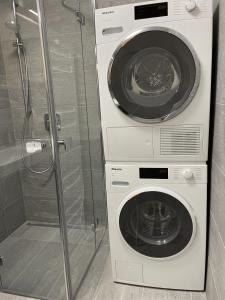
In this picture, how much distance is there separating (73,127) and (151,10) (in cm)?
91

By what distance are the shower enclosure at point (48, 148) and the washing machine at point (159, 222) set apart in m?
0.33

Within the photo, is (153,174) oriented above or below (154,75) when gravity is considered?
below

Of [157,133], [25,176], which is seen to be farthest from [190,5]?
[25,176]

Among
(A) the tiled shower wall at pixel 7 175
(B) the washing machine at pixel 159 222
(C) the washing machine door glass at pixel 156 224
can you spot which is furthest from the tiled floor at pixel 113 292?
(A) the tiled shower wall at pixel 7 175

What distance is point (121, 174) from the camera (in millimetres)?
1589

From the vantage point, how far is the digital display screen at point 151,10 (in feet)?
4.46

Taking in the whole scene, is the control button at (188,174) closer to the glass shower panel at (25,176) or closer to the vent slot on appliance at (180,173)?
the vent slot on appliance at (180,173)

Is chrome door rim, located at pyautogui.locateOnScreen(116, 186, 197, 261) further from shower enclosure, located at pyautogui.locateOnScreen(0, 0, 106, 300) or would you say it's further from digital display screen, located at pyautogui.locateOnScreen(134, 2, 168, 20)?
digital display screen, located at pyautogui.locateOnScreen(134, 2, 168, 20)

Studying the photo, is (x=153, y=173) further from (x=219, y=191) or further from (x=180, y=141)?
(x=219, y=191)

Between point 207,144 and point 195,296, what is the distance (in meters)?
0.98

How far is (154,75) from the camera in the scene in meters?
1.46

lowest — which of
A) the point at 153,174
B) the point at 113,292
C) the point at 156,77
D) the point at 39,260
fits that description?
the point at 113,292

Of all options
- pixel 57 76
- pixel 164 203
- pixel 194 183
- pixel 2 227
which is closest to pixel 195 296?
pixel 164 203

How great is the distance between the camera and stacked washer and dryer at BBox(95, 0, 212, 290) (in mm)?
1359
